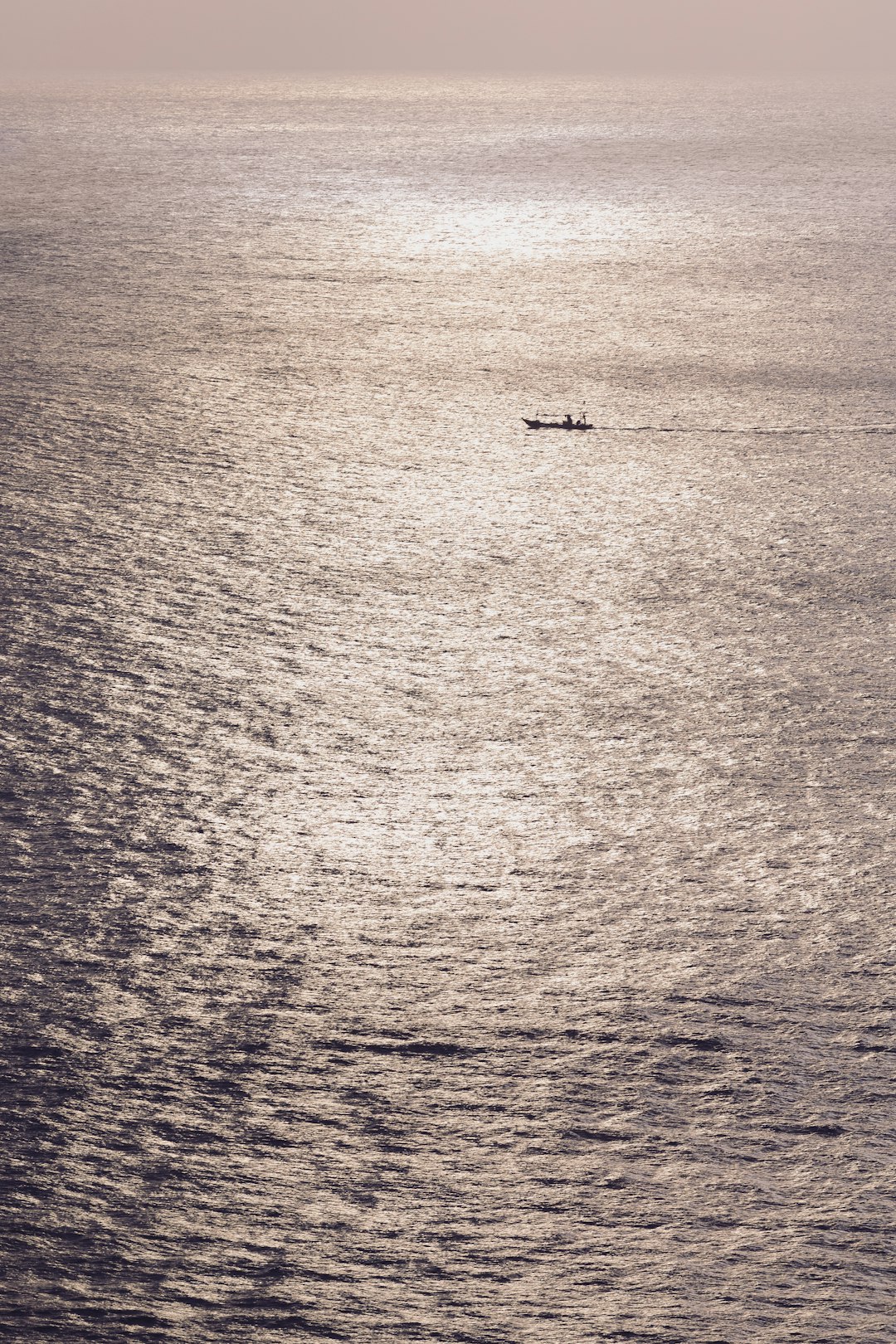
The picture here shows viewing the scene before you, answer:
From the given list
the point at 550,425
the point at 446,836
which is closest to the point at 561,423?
the point at 550,425

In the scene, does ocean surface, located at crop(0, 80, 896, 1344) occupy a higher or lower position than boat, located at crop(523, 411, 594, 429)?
higher

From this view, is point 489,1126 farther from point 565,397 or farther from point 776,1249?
point 565,397

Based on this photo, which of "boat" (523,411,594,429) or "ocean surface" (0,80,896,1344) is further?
"boat" (523,411,594,429)

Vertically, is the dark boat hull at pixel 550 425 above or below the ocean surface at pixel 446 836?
below

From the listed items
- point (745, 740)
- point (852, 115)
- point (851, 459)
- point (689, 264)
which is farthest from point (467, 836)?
point (852, 115)

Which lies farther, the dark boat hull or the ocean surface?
the dark boat hull

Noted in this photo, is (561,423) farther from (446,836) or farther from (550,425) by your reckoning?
(446,836)
